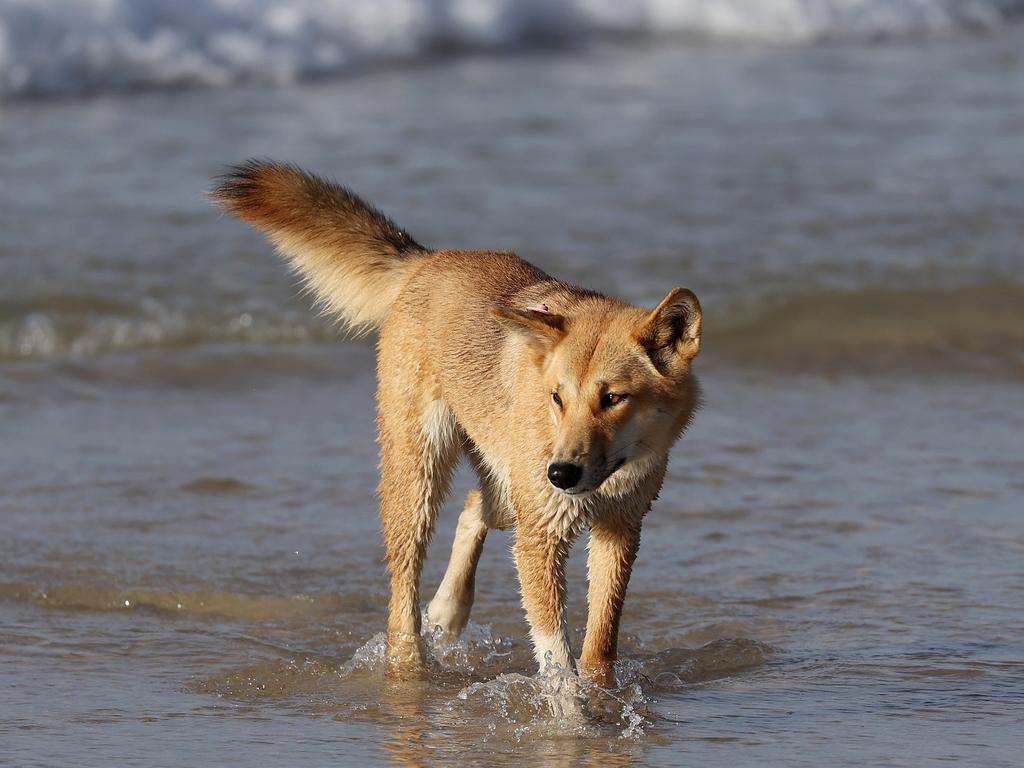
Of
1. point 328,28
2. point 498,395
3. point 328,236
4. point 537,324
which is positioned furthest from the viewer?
point 328,28

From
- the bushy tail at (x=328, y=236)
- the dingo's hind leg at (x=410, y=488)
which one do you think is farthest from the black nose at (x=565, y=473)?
the bushy tail at (x=328, y=236)

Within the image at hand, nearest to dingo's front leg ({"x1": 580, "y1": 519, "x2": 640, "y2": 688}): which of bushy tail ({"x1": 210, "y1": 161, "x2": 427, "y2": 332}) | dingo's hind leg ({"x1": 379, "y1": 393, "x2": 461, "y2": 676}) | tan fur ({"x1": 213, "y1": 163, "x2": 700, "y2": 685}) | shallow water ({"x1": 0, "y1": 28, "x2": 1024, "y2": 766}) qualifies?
tan fur ({"x1": 213, "y1": 163, "x2": 700, "y2": 685})

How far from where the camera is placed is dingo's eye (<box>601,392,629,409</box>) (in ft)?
16.2

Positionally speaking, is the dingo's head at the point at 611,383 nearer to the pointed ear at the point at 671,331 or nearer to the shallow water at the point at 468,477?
the pointed ear at the point at 671,331

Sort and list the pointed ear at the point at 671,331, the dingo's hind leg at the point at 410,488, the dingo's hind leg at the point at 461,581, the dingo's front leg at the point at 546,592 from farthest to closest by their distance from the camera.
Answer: the dingo's hind leg at the point at 461,581, the dingo's hind leg at the point at 410,488, the dingo's front leg at the point at 546,592, the pointed ear at the point at 671,331

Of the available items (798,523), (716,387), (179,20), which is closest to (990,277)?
(716,387)

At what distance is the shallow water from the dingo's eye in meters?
1.03

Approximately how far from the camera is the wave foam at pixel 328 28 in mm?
17016

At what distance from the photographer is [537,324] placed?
5.08 metres

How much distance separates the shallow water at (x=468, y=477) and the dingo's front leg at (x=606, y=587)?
0.11 meters

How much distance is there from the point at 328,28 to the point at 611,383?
14867 millimetres

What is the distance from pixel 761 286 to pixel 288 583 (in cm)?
580

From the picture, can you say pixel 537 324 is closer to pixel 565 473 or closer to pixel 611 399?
pixel 611 399

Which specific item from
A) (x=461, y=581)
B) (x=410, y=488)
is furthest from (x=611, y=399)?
(x=461, y=581)
